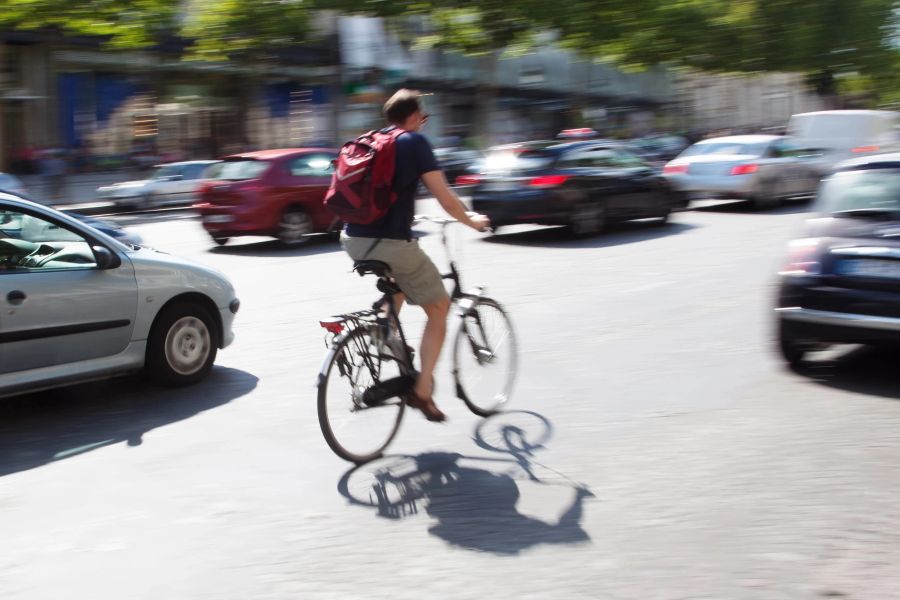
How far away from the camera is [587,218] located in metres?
15.5

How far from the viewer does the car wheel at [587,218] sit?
15.4 m

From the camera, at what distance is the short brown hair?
5.30 metres

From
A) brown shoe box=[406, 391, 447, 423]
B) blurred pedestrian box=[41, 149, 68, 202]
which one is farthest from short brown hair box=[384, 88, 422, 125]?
blurred pedestrian box=[41, 149, 68, 202]

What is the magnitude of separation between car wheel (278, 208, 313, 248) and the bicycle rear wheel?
34.6 ft

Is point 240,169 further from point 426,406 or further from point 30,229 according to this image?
point 426,406

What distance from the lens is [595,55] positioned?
42.9 meters

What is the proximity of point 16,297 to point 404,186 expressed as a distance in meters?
2.46

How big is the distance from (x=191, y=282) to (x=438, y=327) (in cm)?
235

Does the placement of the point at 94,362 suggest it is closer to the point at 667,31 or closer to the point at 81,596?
the point at 81,596

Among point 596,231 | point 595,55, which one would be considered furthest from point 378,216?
point 595,55

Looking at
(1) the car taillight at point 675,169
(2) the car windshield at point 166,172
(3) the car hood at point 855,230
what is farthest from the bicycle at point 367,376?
(2) the car windshield at point 166,172

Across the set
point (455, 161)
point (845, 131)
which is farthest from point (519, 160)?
point (455, 161)

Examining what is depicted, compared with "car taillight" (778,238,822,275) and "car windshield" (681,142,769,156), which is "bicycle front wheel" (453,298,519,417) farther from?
"car windshield" (681,142,769,156)

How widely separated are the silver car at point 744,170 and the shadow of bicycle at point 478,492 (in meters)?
13.9
